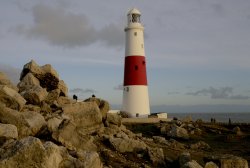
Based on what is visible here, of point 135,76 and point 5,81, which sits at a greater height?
point 135,76

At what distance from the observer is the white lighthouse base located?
4725cm

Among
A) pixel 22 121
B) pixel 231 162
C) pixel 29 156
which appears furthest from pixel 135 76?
pixel 29 156

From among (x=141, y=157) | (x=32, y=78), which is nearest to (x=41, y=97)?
(x=32, y=78)

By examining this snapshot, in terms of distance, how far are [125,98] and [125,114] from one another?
1.93 m

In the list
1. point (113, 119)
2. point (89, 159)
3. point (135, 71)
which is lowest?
point (89, 159)

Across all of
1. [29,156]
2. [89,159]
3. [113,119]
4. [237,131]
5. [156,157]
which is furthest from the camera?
[237,131]

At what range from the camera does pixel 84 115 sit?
22.0m

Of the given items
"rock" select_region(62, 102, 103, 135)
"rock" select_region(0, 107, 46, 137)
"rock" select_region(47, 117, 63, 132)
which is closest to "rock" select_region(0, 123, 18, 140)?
"rock" select_region(0, 107, 46, 137)

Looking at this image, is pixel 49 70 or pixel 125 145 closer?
pixel 125 145

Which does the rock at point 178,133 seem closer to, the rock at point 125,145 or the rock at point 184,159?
the rock at point 125,145

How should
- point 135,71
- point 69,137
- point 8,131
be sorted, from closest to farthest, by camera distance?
point 8,131 → point 69,137 → point 135,71

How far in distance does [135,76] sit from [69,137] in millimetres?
30209

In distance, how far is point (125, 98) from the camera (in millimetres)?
48000

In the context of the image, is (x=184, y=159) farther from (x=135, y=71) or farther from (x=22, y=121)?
(x=135, y=71)
